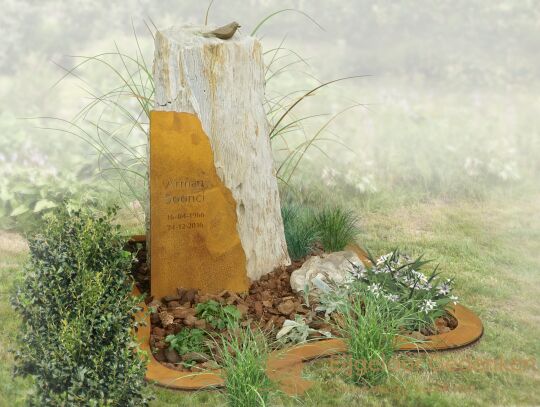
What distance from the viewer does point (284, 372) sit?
5.30m

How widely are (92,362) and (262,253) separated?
2.42 m

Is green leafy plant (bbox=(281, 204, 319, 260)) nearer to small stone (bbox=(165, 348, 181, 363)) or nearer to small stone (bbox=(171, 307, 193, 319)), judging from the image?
small stone (bbox=(171, 307, 193, 319))

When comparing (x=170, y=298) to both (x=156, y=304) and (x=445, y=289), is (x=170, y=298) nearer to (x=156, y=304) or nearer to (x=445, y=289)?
(x=156, y=304)

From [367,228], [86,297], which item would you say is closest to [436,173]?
[367,228]

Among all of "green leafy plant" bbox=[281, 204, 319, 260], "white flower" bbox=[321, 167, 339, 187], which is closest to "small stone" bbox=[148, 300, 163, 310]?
"green leafy plant" bbox=[281, 204, 319, 260]

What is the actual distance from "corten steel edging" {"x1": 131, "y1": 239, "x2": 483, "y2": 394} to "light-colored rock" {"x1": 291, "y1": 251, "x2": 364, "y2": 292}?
715 mm

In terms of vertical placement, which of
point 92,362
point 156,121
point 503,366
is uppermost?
point 156,121

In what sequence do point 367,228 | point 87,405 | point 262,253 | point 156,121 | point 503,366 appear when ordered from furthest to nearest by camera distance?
1. point 367,228
2. point 262,253
3. point 156,121
4. point 503,366
5. point 87,405

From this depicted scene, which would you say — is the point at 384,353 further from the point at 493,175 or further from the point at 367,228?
the point at 493,175

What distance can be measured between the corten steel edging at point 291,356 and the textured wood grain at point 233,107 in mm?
1046

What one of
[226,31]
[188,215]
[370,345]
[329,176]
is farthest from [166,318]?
[329,176]

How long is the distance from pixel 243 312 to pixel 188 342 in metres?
0.55

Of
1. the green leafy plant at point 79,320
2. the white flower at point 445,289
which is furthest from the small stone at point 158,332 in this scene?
the white flower at point 445,289

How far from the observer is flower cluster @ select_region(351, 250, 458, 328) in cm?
591
